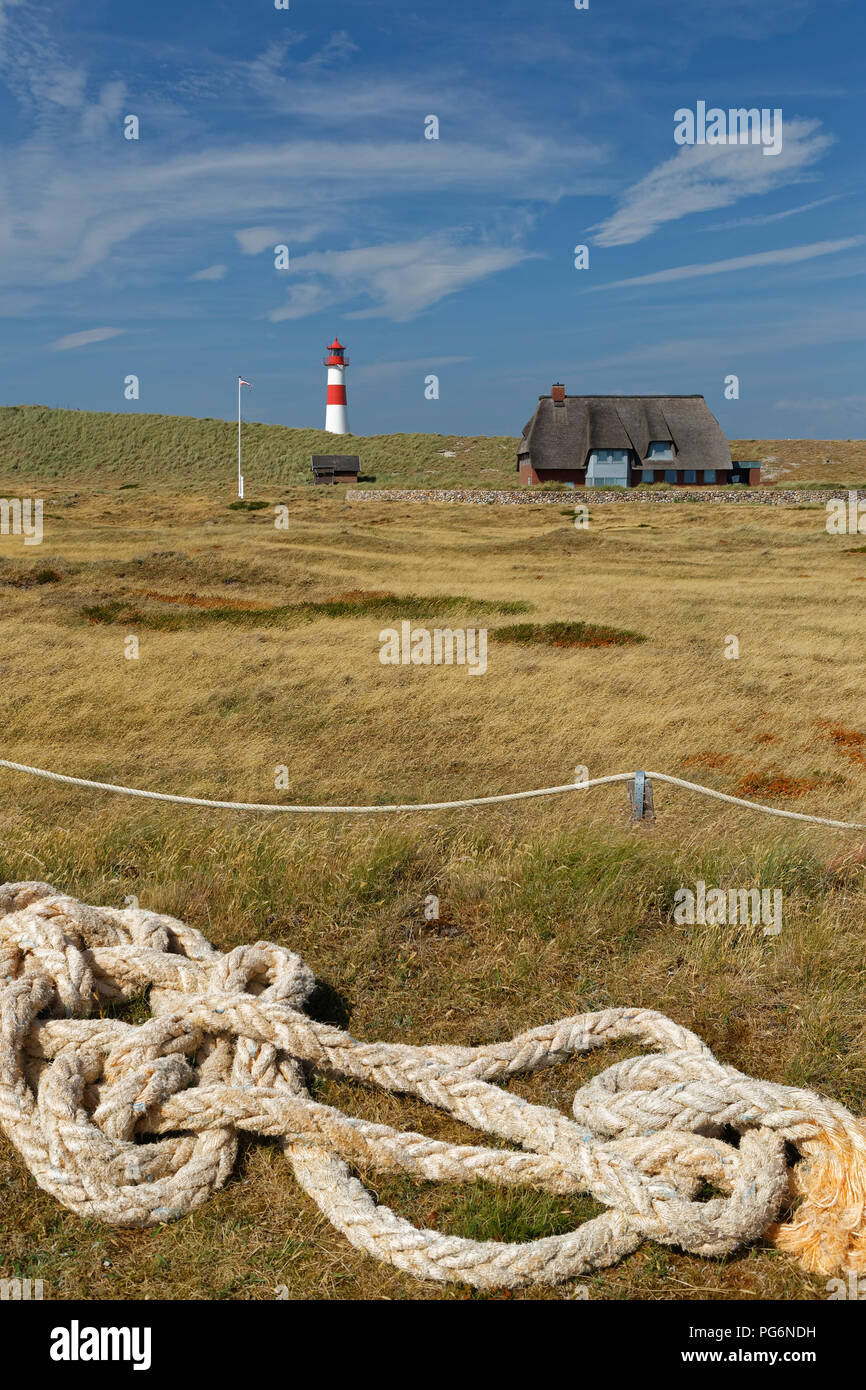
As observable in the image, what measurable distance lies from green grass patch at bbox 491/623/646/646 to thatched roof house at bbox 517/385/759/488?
54.5 m

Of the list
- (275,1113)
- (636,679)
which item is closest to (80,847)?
(275,1113)

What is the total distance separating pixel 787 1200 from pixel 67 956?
2.55 metres

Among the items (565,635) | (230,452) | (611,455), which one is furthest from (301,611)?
(230,452)

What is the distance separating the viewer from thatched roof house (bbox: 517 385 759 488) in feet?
241

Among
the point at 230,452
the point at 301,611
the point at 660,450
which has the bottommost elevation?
the point at 301,611

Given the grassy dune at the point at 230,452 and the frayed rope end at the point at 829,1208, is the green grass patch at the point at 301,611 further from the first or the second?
the grassy dune at the point at 230,452

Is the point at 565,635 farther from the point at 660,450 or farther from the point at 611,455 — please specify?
the point at 660,450

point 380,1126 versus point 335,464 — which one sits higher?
point 335,464

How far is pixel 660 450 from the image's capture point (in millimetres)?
75188

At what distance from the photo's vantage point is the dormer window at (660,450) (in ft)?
246

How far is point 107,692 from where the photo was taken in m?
15.3

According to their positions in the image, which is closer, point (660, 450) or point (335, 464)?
point (660, 450)

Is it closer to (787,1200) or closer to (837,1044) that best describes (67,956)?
(787,1200)

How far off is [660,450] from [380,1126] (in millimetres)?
76777
